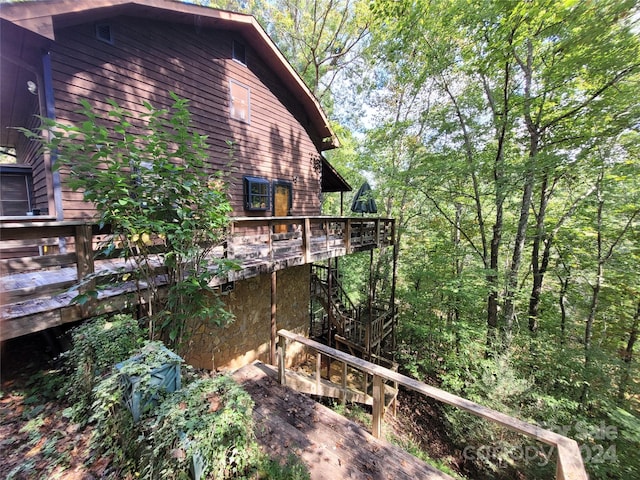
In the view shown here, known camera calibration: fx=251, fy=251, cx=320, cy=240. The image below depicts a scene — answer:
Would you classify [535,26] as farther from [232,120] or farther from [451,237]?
[451,237]

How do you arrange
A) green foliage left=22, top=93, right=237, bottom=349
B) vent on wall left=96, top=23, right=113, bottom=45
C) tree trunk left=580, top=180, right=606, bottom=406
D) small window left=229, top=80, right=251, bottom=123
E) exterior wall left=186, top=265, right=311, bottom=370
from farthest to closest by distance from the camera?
tree trunk left=580, top=180, right=606, bottom=406, small window left=229, top=80, right=251, bottom=123, exterior wall left=186, top=265, right=311, bottom=370, vent on wall left=96, top=23, right=113, bottom=45, green foliage left=22, top=93, right=237, bottom=349

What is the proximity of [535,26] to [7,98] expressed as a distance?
12092mm

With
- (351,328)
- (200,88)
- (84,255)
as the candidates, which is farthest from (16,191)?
(351,328)

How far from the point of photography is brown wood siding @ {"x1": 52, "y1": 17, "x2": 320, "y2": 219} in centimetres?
443

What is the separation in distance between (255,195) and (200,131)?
2.11m

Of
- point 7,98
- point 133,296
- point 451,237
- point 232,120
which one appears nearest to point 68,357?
point 133,296

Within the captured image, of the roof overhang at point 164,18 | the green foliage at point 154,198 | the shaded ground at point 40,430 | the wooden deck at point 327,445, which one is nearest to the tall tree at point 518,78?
the roof overhang at point 164,18

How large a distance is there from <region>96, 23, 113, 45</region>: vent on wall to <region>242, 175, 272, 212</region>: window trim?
12.0 ft

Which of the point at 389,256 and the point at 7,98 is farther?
the point at 389,256

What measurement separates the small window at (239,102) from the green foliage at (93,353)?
590 centimetres

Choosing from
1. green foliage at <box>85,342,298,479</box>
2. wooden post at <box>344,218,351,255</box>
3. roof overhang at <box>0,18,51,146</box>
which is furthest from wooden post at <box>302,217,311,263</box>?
roof overhang at <box>0,18,51,146</box>

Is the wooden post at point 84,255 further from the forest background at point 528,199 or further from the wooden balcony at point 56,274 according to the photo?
the forest background at point 528,199

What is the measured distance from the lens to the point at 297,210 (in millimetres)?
8938

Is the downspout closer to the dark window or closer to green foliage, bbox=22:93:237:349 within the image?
green foliage, bbox=22:93:237:349
